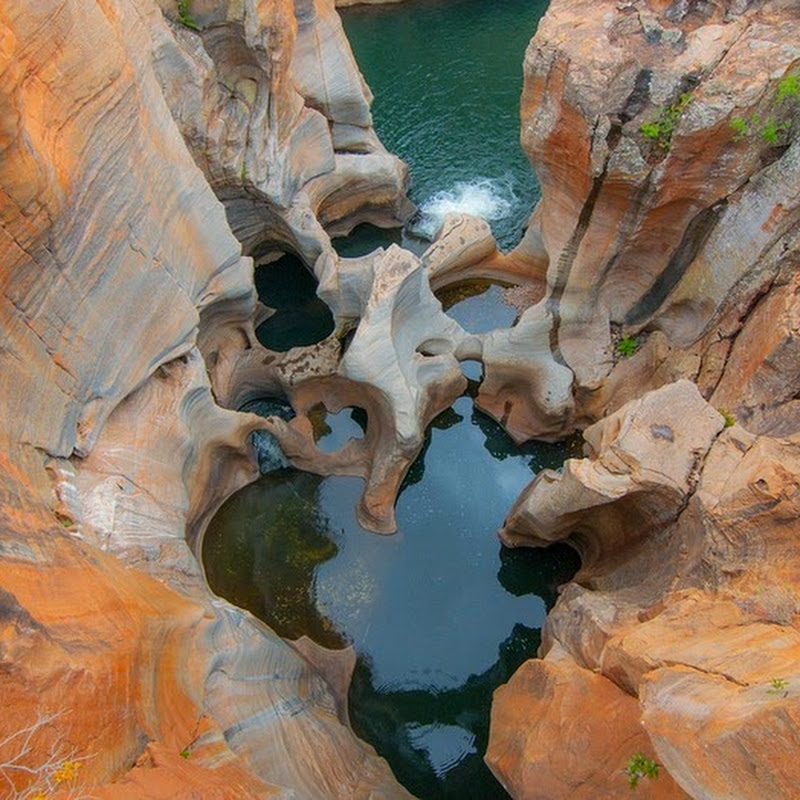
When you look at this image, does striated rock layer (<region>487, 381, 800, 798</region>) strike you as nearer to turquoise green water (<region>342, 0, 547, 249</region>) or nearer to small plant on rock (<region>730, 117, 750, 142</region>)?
small plant on rock (<region>730, 117, 750, 142</region>)

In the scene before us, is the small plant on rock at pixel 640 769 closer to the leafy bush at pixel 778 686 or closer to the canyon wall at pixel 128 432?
the leafy bush at pixel 778 686

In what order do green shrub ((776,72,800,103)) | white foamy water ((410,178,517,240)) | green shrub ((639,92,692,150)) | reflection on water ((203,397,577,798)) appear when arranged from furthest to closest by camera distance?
white foamy water ((410,178,517,240)), reflection on water ((203,397,577,798)), green shrub ((639,92,692,150)), green shrub ((776,72,800,103))

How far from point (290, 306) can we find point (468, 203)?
4835 mm

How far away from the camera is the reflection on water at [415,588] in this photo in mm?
9500

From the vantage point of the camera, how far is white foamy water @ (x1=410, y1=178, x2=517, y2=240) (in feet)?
50.5

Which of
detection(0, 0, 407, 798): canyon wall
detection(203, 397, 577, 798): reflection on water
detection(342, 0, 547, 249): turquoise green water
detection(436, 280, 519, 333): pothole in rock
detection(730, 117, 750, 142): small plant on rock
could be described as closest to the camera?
detection(0, 0, 407, 798): canyon wall

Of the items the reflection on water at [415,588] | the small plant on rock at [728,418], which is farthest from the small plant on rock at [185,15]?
the small plant on rock at [728,418]

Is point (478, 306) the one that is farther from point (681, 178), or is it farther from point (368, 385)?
A: point (681, 178)

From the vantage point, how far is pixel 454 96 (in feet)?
60.4

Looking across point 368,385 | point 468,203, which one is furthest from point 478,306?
point 368,385

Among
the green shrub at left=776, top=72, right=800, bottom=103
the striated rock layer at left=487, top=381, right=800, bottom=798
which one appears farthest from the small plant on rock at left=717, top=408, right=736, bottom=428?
the green shrub at left=776, top=72, right=800, bottom=103

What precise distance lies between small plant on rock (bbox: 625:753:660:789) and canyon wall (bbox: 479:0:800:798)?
69 millimetres

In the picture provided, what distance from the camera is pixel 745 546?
264 inches

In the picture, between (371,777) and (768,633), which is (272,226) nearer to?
(371,777)
